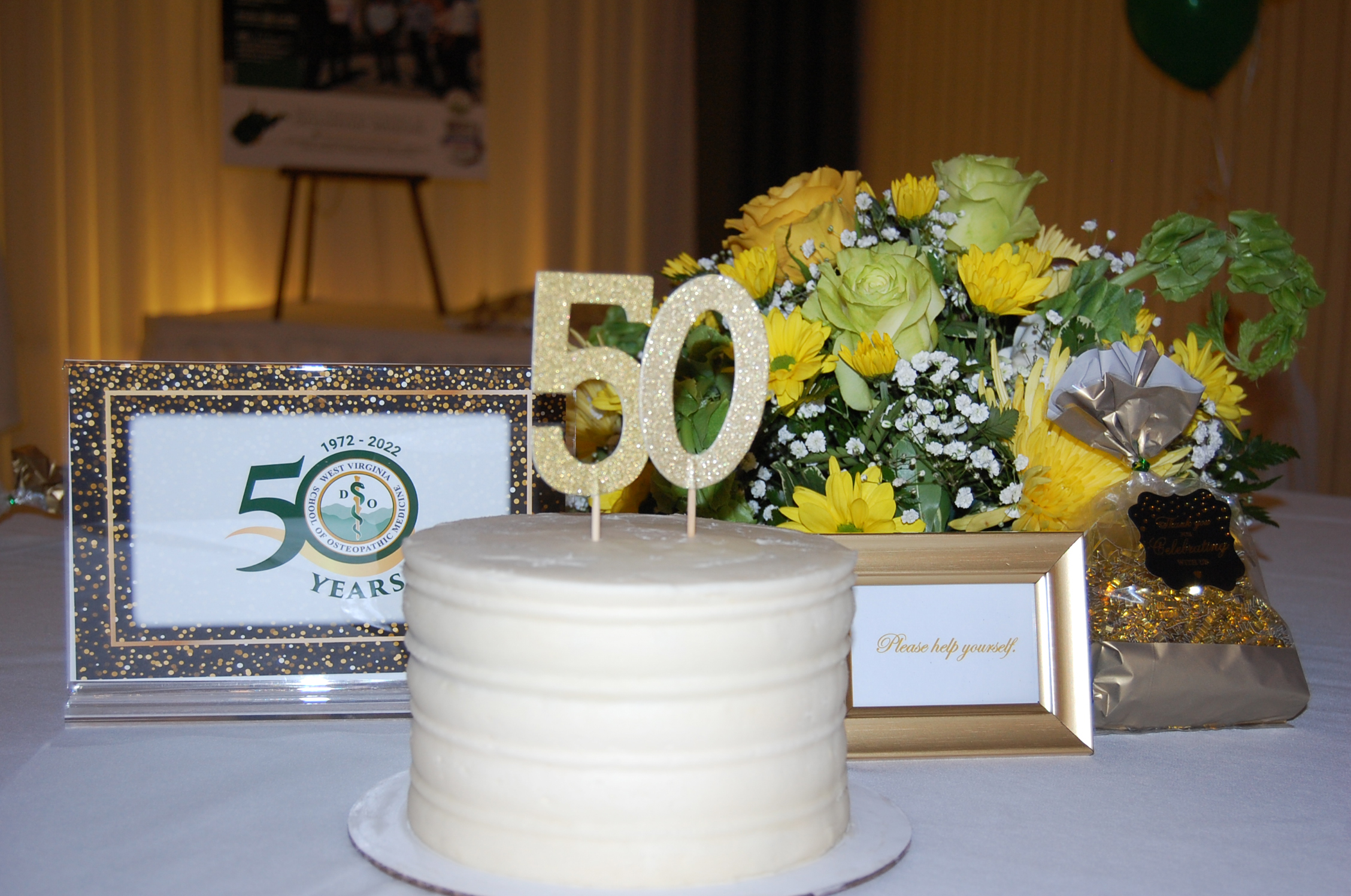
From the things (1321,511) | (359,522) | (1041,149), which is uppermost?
(1041,149)

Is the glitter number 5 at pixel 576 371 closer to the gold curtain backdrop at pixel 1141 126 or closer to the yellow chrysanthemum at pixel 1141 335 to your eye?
the yellow chrysanthemum at pixel 1141 335

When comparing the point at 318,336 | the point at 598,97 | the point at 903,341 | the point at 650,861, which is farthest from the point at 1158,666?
the point at 598,97

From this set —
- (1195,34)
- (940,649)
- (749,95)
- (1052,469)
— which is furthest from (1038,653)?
(749,95)

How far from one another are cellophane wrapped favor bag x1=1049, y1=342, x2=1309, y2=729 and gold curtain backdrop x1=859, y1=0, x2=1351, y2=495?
220 cm

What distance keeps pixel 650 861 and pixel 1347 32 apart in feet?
15.0

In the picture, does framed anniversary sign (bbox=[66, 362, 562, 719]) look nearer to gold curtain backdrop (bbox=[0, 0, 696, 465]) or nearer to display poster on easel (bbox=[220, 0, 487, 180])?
gold curtain backdrop (bbox=[0, 0, 696, 465])

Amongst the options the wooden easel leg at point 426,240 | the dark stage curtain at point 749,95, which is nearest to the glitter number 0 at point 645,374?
the wooden easel leg at point 426,240

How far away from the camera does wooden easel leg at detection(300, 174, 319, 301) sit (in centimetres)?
486

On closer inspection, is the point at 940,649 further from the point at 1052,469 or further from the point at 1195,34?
the point at 1195,34

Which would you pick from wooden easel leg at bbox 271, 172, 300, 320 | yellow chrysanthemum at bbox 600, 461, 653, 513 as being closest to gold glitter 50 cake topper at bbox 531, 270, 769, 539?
yellow chrysanthemum at bbox 600, 461, 653, 513

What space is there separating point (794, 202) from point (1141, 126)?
4.28 metres

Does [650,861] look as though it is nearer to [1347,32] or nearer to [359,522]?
[359,522]

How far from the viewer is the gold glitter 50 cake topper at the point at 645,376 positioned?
2.03 feet

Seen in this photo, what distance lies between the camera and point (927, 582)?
73cm
